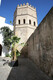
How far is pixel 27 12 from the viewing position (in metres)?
15.5

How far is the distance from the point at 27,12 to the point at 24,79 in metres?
15.7

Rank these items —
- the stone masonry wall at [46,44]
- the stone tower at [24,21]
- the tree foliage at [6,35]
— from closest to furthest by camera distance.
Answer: the stone masonry wall at [46,44] < the tree foliage at [6,35] < the stone tower at [24,21]

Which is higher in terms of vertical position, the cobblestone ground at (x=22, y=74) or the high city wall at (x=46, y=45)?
the high city wall at (x=46, y=45)

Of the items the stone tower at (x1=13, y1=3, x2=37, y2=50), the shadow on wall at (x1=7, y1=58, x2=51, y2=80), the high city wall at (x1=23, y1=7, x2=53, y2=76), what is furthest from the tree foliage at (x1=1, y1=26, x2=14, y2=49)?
the high city wall at (x1=23, y1=7, x2=53, y2=76)

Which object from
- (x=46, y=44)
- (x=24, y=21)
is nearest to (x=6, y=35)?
(x=24, y=21)

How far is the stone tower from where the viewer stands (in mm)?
14562

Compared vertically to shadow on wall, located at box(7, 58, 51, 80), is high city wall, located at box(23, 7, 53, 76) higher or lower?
higher

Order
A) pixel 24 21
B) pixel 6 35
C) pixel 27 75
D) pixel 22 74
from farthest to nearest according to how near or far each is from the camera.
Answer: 1. pixel 24 21
2. pixel 6 35
3. pixel 22 74
4. pixel 27 75

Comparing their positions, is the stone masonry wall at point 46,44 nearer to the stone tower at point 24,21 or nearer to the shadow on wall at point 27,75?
the shadow on wall at point 27,75

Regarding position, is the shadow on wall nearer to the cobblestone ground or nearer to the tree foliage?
the cobblestone ground

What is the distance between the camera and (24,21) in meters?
15.9

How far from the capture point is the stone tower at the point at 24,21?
1456 cm

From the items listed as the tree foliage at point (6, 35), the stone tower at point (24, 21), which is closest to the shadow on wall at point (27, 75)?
the tree foliage at point (6, 35)

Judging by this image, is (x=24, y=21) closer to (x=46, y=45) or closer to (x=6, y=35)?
(x=6, y=35)
